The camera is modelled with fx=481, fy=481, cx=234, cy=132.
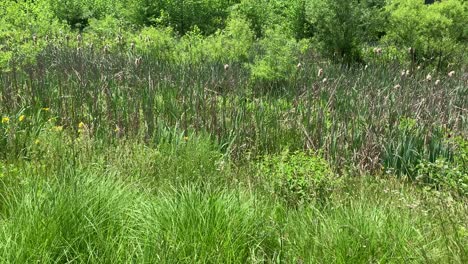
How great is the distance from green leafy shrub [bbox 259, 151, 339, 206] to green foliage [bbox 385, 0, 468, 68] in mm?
6274

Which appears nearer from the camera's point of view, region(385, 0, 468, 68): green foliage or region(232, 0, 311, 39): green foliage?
region(385, 0, 468, 68): green foliage

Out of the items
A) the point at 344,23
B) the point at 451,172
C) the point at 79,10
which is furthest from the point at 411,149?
the point at 79,10

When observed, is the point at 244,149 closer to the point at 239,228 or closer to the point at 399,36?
the point at 239,228

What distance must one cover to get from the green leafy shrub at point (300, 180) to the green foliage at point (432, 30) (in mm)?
6274

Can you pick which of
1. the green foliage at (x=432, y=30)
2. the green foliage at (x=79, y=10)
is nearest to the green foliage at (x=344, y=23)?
the green foliage at (x=432, y=30)

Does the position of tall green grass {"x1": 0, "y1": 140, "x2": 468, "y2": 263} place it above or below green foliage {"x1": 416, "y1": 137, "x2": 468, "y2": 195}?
above

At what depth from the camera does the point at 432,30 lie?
9062 mm

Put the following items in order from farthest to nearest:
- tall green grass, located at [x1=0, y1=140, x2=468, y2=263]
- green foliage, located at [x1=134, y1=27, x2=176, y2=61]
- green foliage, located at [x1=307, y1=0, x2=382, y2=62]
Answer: green foliage, located at [x1=307, y1=0, x2=382, y2=62]
green foliage, located at [x1=134, y1=27, x2=176, y2=61]
tall green grass, located at [x1=0, y1=140, x2=468, y2=263]

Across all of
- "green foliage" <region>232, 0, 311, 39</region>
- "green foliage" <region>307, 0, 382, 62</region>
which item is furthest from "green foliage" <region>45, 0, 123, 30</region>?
"green foliage" <region>307, 0, 382, 62</region>

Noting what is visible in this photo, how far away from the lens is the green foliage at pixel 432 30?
9023mm

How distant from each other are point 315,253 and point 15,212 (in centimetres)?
156

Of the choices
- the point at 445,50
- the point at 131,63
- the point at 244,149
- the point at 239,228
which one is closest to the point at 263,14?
the point at 445,50

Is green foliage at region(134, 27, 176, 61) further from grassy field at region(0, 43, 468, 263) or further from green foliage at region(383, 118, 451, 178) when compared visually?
green foliage at region(383, 118, 451, 178)

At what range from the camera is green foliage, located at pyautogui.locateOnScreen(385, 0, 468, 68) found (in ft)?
29.6
